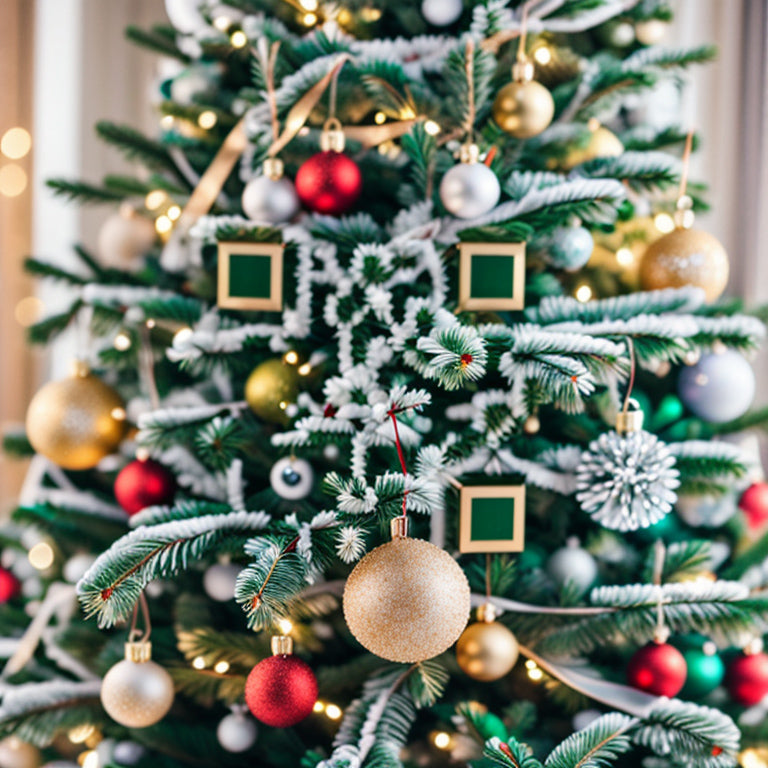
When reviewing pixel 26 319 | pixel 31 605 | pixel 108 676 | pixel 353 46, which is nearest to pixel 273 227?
pixel 353 46

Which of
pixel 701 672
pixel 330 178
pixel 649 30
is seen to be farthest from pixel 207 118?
pixel 701 672

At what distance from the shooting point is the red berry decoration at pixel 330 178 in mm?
719

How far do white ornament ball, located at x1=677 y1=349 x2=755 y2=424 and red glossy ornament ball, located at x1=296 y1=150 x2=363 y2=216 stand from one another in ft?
1.49

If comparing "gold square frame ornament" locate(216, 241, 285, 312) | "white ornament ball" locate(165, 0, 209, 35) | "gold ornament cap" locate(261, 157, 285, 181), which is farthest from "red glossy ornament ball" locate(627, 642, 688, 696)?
"white ornament ball" locate(165, 0, 209, 35)

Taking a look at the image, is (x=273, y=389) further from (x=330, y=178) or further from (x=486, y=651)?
(x=486, y=651)

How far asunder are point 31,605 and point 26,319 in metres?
0.70

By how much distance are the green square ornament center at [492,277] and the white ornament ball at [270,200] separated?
8.8 inches

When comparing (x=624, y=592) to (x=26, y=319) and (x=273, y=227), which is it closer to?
(x=273, y=227)

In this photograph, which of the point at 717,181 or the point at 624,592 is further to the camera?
the point at 717,181

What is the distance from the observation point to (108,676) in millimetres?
702

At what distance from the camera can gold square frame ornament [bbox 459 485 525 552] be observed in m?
0.68

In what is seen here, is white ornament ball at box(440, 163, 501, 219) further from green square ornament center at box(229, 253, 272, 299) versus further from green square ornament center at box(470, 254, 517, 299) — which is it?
green square ornament center at box(229, 253, 272, 299)

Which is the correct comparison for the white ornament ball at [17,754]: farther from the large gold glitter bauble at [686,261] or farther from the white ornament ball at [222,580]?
the large gold glitter bauble at [686,261]

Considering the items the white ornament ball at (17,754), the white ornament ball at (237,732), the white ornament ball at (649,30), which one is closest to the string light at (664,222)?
the white ornament ball at (649,30)
